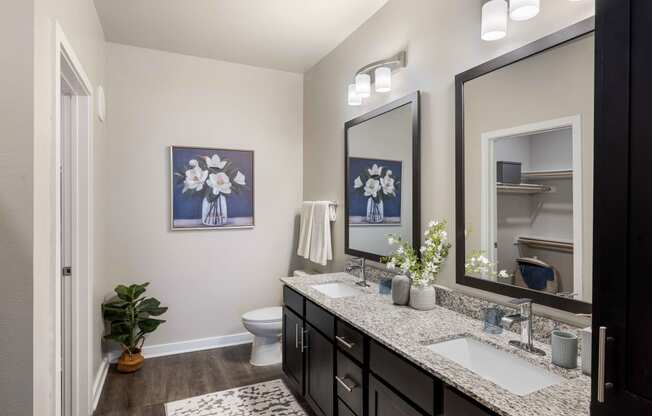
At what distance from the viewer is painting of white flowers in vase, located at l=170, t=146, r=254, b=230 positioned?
3.25 m

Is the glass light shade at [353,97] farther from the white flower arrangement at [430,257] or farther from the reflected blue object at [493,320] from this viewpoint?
the reflected blue object at [493,320]

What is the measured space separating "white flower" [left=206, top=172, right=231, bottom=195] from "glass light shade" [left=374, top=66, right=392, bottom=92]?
5.60ft

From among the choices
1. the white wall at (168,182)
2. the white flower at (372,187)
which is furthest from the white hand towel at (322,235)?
the white wall at (168,182)

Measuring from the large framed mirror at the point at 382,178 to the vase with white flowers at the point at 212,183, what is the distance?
1.16 meters

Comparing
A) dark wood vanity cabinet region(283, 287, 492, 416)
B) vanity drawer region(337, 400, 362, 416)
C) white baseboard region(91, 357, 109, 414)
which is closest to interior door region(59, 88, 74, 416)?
white baseboard region(91, 357, 109, 414)

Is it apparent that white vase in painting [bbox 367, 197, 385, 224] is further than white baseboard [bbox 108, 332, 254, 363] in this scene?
No

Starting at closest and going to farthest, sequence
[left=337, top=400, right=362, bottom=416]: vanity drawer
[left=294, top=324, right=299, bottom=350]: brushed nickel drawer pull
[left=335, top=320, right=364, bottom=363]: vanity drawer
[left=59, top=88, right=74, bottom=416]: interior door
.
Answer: [left=335, top=320, right=364, bottom=363]: vanity drawer → [left=337, top=400, right=362, bottom=416]: vanity drawer → [left=59, top=88, right=74, bottom=416]: interior door → [left=294, top=324, right=299, bottom=350]: brushed nickel drawer pull

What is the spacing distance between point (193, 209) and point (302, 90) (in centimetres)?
157

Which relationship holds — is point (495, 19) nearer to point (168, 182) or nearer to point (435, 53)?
point (435, 53)

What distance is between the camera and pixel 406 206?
2.20 metres

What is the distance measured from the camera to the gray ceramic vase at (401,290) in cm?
192

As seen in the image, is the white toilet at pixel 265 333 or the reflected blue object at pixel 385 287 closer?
the reflected blue object at pixel 385 287

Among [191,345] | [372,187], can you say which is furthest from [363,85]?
[191,345]

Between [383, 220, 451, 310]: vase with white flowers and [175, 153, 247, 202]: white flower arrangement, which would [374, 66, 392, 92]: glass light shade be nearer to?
[383, 220, 451, 310]: vase with white flowers
